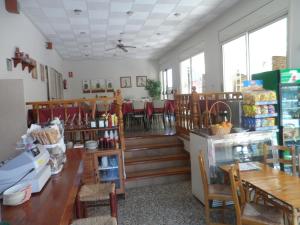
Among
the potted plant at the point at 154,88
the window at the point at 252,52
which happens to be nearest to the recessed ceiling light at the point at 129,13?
the window at the point at 252,52

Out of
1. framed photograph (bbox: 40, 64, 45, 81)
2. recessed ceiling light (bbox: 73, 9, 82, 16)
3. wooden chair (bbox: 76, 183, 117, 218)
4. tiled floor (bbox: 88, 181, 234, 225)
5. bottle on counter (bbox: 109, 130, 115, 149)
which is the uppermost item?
recessed ceiling light (bbox: 73, 9, 82, 16)

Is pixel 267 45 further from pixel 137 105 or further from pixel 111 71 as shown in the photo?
pixel 111 71

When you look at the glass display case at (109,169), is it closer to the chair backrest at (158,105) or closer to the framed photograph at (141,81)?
the chair backrest at (158,105)

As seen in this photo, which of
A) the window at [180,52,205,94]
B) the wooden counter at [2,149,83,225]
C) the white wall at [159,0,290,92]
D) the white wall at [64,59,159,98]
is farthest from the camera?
the white wall at [64,59,159,98]

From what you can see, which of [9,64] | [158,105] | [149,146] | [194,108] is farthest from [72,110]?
[158,105]

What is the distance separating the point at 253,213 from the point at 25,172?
181cm

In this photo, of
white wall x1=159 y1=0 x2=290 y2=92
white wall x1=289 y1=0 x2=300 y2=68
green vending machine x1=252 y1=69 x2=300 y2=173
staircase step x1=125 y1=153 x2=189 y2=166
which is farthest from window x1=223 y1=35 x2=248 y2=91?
staircase step x1=125 y1=153 x2=189 y2=166

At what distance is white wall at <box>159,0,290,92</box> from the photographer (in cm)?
403

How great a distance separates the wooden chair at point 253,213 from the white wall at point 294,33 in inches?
92.6

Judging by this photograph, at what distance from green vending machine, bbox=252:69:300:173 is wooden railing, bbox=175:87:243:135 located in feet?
2.45

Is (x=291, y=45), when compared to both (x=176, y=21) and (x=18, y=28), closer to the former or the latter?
(x=176, y=21)

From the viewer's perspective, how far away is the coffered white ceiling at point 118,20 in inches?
178

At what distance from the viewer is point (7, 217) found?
1.10 m

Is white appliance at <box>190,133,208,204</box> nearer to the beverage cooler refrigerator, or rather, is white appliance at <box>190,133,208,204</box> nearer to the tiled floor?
the beverage cooler refrigerator
